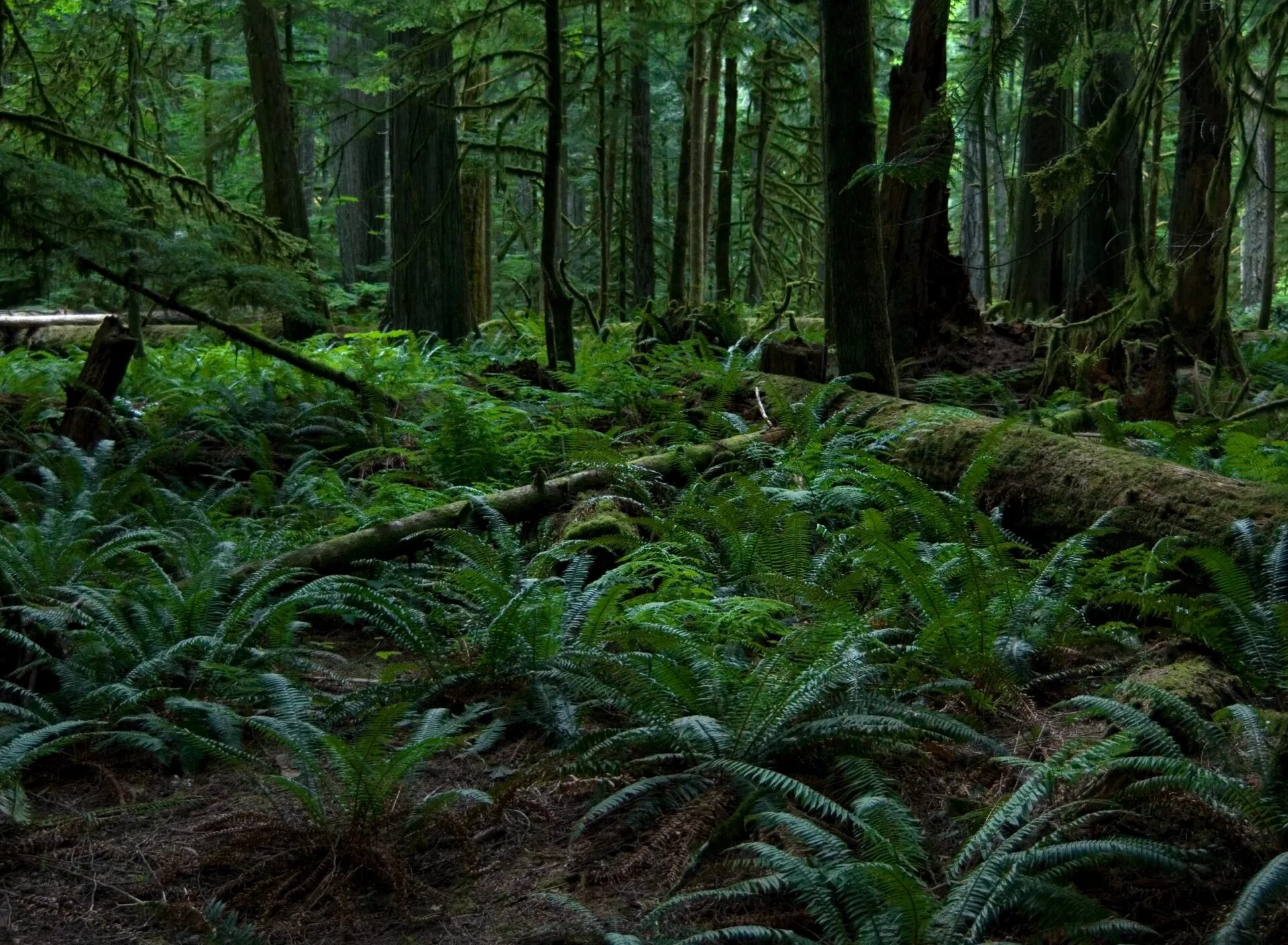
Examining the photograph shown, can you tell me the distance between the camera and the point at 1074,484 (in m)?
5.02

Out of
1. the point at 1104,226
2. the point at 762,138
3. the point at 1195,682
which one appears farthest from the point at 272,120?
the point at 1195,682

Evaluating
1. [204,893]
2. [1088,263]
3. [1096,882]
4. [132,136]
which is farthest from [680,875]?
[1088,263]

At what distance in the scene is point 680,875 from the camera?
2.62 metres

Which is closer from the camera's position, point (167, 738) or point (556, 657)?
point (167, 738)

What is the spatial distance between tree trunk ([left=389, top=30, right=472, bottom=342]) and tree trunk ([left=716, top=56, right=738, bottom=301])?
11.2ft

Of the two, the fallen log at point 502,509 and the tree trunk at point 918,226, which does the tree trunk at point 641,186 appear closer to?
the tree trunk at point 918,226

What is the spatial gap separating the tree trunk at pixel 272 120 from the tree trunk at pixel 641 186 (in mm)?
4912

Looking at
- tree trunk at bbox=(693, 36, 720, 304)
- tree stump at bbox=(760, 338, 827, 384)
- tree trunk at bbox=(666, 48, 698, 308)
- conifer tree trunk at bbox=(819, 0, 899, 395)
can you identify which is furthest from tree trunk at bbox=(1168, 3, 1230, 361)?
tree trunk at bbox=(693, 36, 720, 304)

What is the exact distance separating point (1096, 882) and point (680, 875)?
0.97 metres

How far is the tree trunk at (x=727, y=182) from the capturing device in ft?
43.9

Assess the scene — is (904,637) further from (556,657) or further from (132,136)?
(132,136)

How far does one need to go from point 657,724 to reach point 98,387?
5912 mm

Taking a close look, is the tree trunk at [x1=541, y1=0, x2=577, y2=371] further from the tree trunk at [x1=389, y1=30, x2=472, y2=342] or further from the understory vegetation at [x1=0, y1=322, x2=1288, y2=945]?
the understory vegetation at [x1=0, y1=322, x2=1288, y2=945]

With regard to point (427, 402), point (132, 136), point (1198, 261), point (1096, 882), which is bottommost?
point (1096, 882)
